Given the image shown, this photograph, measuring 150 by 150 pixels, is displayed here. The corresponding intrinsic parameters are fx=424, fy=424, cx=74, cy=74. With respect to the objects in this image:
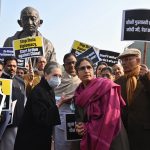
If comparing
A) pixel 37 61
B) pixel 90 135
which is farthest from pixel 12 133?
pixel 37 61

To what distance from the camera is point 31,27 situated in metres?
8.80

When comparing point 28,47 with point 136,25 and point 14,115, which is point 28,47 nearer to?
point 136,25

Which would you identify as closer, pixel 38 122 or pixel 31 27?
pixel 38 122

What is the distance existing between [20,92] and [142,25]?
3765 mm

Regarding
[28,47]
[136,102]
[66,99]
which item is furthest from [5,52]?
[136,102]

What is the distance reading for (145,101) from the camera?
182 inches

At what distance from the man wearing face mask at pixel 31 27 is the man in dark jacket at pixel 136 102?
166 inches

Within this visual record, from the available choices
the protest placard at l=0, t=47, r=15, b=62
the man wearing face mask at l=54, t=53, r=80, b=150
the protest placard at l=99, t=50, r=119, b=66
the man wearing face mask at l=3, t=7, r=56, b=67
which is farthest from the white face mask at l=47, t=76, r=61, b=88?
the protest placard at l=99, t=50, r=119, b=66

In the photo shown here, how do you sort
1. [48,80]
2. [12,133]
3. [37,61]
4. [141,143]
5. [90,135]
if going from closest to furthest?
[90,135]
[141,143]
[48,80]
[12,133]
[37,61]

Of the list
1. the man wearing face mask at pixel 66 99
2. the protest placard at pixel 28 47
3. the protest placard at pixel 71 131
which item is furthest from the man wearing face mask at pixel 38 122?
the protest placard at pixel 28 47

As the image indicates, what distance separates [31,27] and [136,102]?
15.2 ft

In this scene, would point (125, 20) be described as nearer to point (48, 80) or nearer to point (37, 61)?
point (37, 61)

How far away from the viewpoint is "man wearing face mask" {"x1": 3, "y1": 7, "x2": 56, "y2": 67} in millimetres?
8852

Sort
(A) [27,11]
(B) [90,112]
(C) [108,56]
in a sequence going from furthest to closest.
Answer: (C) [108,56]
(A) [27,11]
(B) [90,112]
